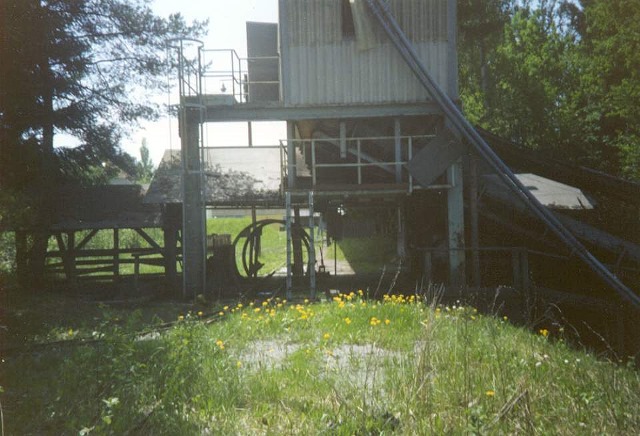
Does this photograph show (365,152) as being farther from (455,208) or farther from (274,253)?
(274,253)

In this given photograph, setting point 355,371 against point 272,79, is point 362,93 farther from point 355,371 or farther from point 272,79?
point 355,371

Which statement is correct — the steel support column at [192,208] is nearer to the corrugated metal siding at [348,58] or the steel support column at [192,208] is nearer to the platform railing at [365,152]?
the platform railing at [365,152]

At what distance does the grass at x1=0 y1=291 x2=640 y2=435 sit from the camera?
378 cm

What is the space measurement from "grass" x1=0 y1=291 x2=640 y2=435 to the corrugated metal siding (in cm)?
785

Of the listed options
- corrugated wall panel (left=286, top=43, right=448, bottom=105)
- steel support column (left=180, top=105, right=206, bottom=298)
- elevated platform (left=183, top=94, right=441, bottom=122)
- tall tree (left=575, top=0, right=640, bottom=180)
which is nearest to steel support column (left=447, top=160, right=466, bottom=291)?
elevated platform (left=183, top=94, right=441, bottom=122)

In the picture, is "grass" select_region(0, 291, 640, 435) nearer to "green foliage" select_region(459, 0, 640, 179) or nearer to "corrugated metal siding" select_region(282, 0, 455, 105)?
"corrugated metal siding" select_region(282, 0, 455, 105)

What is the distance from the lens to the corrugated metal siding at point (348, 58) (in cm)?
1298

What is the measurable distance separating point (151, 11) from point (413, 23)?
355 inches

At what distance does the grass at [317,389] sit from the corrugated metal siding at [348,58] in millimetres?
7851

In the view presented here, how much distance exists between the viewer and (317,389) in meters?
4.71

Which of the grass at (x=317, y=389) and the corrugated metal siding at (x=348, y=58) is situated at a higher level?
the corrugated metal siding at (x=348, y=58)

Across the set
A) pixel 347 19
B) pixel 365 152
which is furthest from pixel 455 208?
pixel 347 19

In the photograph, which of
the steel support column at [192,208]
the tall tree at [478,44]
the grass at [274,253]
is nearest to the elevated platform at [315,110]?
the steel support column at [192,208]

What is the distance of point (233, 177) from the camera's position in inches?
666
